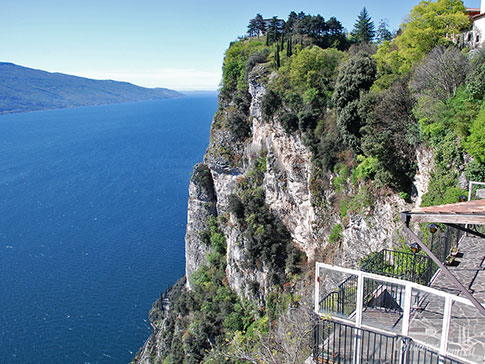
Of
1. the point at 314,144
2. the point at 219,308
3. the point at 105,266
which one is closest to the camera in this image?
the point at 314,144

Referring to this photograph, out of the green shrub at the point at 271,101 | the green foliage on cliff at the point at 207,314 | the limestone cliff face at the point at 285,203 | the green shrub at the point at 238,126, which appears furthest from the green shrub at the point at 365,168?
the green shrub at the point at 238,126

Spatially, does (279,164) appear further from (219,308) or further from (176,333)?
(176,333)

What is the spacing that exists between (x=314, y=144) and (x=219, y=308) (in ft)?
65.7

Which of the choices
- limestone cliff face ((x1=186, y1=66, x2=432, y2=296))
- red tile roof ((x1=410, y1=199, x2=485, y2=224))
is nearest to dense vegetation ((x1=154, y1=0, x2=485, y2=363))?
limestone cliff face ((x1=186, y1=66, x2=432, y2=296))

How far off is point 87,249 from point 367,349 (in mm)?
61015

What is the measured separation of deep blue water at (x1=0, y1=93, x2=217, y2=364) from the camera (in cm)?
4481

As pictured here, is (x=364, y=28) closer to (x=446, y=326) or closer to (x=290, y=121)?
(x=290, y=121)

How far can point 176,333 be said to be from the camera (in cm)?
4144

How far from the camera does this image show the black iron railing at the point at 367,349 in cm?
709

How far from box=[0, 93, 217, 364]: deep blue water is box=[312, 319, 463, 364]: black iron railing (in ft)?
138

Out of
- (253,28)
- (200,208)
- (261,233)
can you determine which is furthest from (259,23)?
(261,233)

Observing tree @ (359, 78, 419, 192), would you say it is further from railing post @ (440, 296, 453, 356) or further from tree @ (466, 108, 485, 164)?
railing post @ (440, 296, 453, 356)

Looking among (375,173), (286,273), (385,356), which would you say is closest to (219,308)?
(286,273)

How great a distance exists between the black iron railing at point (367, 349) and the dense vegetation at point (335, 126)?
9.13ft
